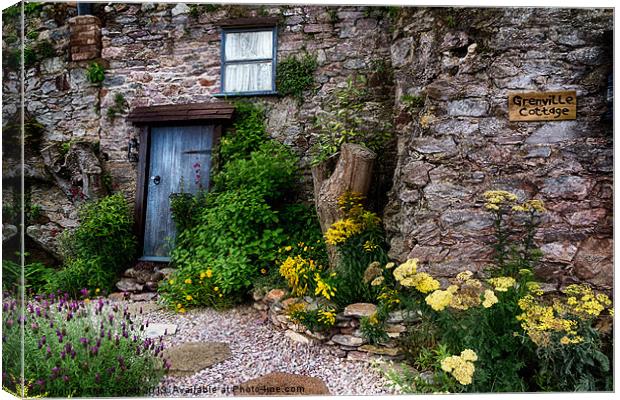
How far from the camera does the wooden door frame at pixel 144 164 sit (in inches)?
154

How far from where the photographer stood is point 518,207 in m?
3.12

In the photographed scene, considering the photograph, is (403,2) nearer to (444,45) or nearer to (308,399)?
(444,45)

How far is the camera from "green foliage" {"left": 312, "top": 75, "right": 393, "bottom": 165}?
4.11 meters

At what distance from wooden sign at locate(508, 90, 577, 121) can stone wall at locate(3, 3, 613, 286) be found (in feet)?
0.14

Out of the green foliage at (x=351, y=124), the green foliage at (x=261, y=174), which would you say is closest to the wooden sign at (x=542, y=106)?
the green foliage at (x=351, y=124)

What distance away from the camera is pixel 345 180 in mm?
3881

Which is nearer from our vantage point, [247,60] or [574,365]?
[574,365]

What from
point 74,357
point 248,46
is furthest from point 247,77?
point 74,357

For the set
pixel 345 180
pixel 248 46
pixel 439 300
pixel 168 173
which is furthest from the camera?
pixel 248 46

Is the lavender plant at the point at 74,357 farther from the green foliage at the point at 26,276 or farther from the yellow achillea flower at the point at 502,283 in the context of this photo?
the yellow achillea flower at the point at 502,283

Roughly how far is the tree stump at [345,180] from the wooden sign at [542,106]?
1149 mm

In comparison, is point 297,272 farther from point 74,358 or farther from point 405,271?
point 74,358

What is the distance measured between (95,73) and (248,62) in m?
1.35

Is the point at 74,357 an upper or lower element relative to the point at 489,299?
lower
